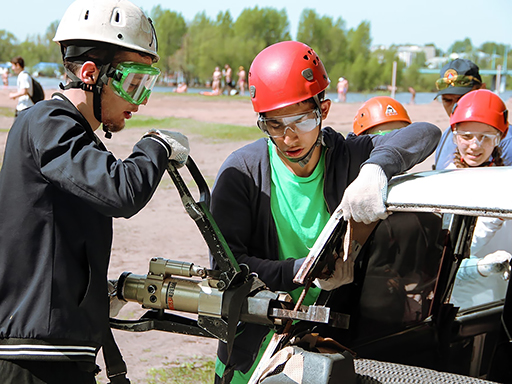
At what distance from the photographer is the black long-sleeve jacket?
6.31 feet

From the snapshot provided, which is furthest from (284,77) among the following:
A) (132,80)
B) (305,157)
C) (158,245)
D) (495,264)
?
(158,245)

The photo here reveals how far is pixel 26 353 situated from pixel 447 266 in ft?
6.46

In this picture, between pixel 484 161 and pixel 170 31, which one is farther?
pixel 170 31

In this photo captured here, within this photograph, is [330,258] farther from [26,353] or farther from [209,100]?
[209,100]

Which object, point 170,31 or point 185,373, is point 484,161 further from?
point 170,31

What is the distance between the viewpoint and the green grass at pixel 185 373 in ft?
13.1

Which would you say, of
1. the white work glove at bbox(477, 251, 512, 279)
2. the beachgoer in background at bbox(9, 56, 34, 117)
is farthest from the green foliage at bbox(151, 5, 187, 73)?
the white work glove at bbox(477, 251, 512, 279)

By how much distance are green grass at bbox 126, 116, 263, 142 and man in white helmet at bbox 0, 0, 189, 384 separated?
14.8 meters

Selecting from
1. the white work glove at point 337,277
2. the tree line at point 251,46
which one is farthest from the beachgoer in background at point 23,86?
the tree line at point 251,46

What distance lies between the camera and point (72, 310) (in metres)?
→ 2.03

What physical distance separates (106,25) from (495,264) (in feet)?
7.97

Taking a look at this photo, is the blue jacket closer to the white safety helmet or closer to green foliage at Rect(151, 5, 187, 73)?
the white safety helmet

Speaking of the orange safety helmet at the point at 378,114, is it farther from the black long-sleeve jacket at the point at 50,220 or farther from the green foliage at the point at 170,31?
the green foliage at the point at 170,31

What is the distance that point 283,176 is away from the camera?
8.37 ft
